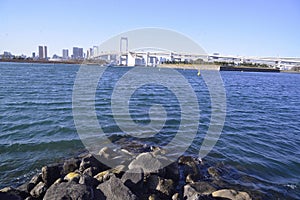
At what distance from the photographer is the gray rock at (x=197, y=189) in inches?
174

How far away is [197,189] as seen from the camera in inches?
188

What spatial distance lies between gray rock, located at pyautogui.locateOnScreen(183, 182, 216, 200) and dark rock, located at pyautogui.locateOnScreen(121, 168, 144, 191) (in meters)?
0.94

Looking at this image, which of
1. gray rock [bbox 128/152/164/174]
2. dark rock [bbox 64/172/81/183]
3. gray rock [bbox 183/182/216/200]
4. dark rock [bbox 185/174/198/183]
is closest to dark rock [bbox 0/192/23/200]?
dark rock [bbox 64/172/81/183]

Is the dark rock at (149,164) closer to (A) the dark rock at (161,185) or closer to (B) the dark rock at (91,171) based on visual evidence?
(A) the dark rock at (161,185)

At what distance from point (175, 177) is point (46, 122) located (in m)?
7.00

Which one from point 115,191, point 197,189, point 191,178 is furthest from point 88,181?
point 191,178

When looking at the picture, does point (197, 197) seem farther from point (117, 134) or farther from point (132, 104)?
point (132, 104)

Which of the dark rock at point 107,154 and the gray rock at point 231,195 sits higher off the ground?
the dark rock at point 107,154

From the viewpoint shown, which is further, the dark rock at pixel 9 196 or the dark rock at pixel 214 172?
the dark rock at pixel 214 172

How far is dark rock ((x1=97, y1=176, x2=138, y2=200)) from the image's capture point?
390cm

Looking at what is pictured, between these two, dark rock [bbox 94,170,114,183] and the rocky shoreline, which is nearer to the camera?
the rocky shoreline

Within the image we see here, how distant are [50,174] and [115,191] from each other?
1764 millimetres

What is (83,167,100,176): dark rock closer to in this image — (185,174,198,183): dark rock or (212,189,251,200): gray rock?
(185,174,198,183): dark rock

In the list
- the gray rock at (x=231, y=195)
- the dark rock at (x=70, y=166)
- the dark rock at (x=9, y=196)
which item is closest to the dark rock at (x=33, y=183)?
the dark rock at (x=9, y=196)
